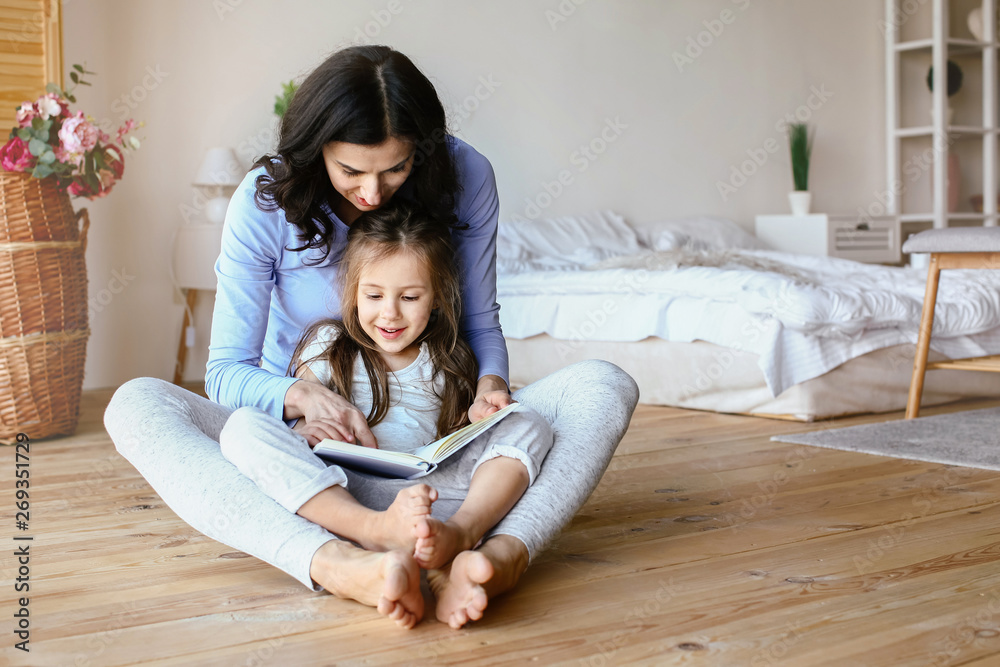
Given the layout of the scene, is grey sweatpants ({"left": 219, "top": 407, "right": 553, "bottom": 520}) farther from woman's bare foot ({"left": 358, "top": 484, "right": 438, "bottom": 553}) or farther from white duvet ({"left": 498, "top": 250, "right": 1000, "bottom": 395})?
white duvet ({"left": 498, "top": 250, "right": 1000, "bottom": 395})

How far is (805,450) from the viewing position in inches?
83.7

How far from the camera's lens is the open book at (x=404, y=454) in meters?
1.14

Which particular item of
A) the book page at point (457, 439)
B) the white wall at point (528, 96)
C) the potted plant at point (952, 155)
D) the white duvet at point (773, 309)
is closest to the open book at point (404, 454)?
the book page at point (457, 439)

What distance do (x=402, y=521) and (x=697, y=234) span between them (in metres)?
3.42

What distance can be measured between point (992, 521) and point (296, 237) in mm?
1181

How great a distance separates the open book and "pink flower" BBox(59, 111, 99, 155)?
1.62 meters

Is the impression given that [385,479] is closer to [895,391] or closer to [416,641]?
[416,641]

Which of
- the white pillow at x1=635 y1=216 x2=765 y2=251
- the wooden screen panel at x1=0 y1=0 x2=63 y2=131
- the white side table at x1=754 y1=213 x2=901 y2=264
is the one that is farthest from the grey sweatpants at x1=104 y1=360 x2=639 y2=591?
the white side table at x1=754 y1=213 x2=901 y2=264

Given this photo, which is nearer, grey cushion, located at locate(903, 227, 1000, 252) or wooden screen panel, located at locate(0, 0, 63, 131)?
grey cushion, located at locate(903, 227, 1000, 252)

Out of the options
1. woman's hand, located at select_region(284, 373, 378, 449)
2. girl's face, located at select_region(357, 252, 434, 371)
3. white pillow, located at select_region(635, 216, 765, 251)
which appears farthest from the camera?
white pillow, located at select_region(635, 216, 765, 251)

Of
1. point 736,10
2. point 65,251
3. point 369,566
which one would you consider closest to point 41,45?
point 65,251

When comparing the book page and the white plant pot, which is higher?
the white plant pot

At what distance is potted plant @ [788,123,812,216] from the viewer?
189 inches

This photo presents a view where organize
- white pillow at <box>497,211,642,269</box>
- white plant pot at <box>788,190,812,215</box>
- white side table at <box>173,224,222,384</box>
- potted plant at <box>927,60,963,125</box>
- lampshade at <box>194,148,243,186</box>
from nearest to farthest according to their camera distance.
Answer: white side table at <box>173,224,222,384</box>
lampshade at <box>194,148,243,186</box>
white pillow at <box>497,211,642,269</box>
white plant pot at <box>788,190,812,215</box>
potted plant at <box>927,60,963,125</box>
